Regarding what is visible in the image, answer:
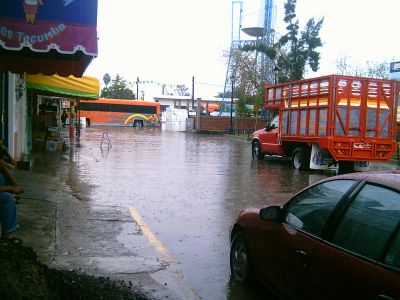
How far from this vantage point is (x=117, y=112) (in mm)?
60094

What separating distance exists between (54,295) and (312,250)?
2007 millimetres

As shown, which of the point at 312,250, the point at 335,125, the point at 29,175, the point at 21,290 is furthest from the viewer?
the point at 335,125

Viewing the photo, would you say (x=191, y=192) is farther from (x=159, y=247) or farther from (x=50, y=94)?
(x=50, y=94)

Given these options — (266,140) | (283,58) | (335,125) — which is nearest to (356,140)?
(335,125)

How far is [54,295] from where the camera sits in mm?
3643

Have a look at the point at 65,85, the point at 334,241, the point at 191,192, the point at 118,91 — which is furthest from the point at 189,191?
the point at 118,91

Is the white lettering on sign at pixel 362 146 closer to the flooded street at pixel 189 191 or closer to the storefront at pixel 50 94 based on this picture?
the flooded street at pixel 189 191

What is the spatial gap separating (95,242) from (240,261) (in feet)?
7.66

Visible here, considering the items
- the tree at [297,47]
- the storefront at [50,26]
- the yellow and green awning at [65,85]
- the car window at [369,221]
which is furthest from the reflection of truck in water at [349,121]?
the tree at [297,47]

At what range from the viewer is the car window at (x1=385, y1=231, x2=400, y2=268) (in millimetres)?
3142

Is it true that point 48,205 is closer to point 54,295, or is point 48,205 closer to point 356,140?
point 54,295

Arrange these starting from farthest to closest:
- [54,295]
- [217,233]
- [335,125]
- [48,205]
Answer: [335,125] < [48,205] < [217,233] < [54,295]

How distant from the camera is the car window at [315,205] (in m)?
4.04

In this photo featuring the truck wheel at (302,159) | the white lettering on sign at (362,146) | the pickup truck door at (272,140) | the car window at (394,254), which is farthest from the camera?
the pickup truck door at (272,140)
